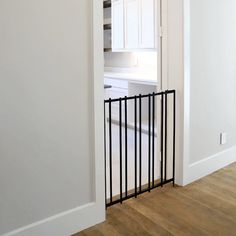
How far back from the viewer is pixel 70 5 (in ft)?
6.93

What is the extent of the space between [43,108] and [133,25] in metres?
3.66

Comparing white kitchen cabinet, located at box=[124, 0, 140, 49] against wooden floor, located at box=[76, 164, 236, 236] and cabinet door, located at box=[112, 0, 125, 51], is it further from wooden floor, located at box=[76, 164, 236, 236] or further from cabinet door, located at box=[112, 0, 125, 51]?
wooden floor, located at box=[76, 164, 236, 236]

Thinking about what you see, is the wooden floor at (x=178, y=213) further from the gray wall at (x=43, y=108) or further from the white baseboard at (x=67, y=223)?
the gray wall at (x=43, y=108)

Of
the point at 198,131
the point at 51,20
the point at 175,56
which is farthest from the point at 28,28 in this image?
the point at 198,131

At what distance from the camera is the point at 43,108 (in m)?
2.08

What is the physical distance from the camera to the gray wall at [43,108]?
1934 millimetres

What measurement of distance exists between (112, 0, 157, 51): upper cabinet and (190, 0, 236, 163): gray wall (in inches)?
63.5

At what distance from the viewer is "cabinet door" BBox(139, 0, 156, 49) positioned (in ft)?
16.0

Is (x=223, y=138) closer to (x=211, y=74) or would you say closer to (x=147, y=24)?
(x=211, y=74)

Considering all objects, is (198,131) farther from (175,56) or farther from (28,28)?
(28,28)

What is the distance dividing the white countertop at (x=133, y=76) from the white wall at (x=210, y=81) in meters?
1.36

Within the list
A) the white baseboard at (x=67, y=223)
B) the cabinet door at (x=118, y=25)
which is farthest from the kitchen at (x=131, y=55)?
the white baseboard at (x=67, y=223)

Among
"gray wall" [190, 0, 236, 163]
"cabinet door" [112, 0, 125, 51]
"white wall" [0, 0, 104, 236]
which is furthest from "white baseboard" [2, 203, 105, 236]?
"cabinet door" [112, 0, 125, 51]

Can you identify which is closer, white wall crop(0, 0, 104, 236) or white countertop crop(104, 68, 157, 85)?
white wall crop(0, 0, 104, 236)
